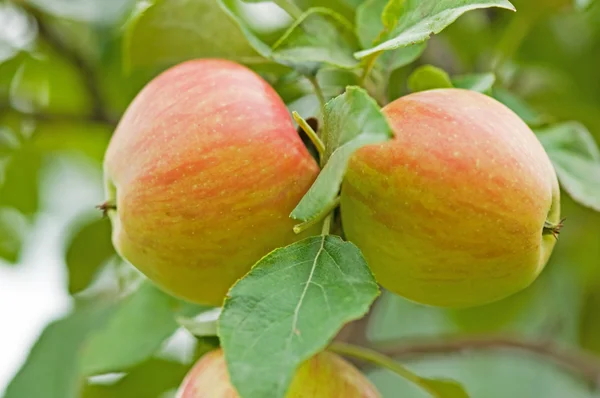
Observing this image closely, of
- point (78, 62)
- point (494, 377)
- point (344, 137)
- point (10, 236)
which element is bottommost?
point (494, 377)

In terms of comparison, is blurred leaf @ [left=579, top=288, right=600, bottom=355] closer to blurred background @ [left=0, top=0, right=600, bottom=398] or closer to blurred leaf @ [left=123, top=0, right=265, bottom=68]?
blurred background @ [left=0, top=0, right=600, bottom=398]

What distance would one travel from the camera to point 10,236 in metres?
1.70

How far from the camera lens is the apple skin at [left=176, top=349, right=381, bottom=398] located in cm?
71

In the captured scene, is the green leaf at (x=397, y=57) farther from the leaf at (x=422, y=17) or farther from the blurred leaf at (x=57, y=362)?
the blurred leaf at (x=57, y=362)

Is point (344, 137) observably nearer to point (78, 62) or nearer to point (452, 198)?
point (452, 198)

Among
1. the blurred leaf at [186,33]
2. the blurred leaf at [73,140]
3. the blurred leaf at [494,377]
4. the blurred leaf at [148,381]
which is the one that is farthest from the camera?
the blurred leaf at [494,377]

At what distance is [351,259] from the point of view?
2.09 feet

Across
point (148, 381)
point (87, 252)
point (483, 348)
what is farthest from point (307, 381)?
point (87, 252)

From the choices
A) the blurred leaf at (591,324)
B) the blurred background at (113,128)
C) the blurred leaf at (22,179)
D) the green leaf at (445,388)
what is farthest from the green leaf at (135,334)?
the blurred leaf at (591,324)

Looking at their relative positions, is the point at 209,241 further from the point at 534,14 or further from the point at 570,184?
the point at 534,14

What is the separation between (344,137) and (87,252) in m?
0.91

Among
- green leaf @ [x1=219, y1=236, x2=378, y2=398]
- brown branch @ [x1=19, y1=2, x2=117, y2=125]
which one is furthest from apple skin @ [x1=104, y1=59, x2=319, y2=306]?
brown branch @ [x1=19, y1=2, x2=117, y2=125]

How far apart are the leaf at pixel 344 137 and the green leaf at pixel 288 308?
56mm

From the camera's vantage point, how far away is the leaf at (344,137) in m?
0.56
